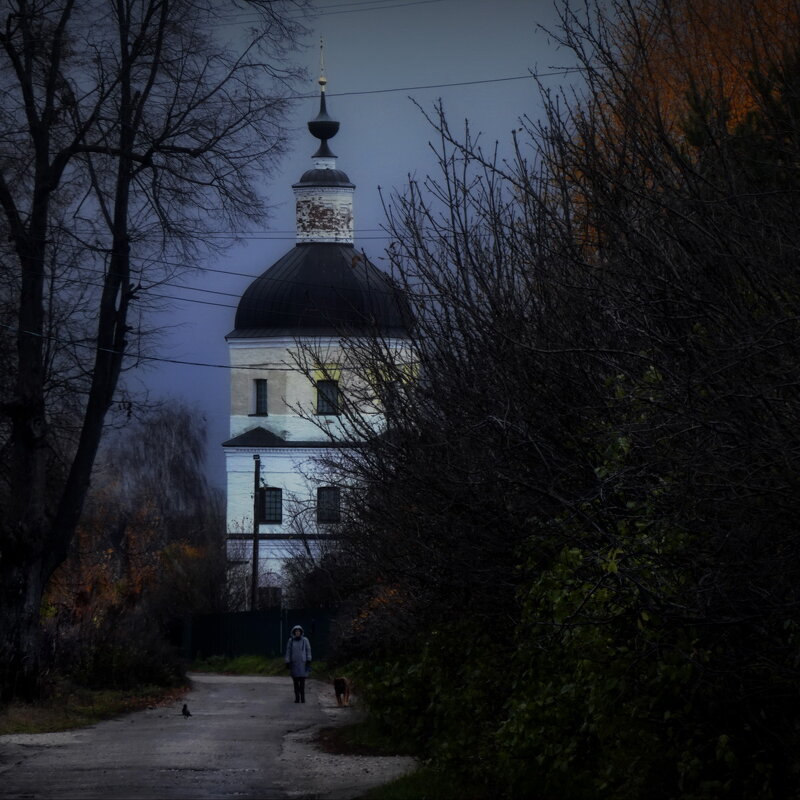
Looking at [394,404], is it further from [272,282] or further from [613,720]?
[272,282]

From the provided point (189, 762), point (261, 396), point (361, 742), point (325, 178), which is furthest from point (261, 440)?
point (189, 762)

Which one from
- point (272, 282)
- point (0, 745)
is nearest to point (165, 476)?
point (272, 282)

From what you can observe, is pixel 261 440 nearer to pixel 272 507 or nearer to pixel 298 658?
pixel 272 507

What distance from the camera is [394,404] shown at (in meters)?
12.8

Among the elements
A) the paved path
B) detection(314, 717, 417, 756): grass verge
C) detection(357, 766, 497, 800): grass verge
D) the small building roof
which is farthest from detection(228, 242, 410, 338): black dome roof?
detection(357, 766, 497, 800): grass verge

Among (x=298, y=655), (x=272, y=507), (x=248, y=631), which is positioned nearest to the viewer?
(x=298, y=655)

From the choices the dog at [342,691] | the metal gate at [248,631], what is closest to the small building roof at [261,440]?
the metal gate at [248,631]

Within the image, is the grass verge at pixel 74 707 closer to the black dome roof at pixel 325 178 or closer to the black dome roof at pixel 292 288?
the black dome roof at pixel 292 288

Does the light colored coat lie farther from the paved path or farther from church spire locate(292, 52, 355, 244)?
church spire locate(292, 52, 355, 244)

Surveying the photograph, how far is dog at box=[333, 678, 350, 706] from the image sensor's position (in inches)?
1114

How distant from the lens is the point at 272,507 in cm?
6378

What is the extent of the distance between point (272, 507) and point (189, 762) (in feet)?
156

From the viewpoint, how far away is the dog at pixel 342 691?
28.3 meters

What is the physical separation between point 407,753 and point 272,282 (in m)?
45.8
